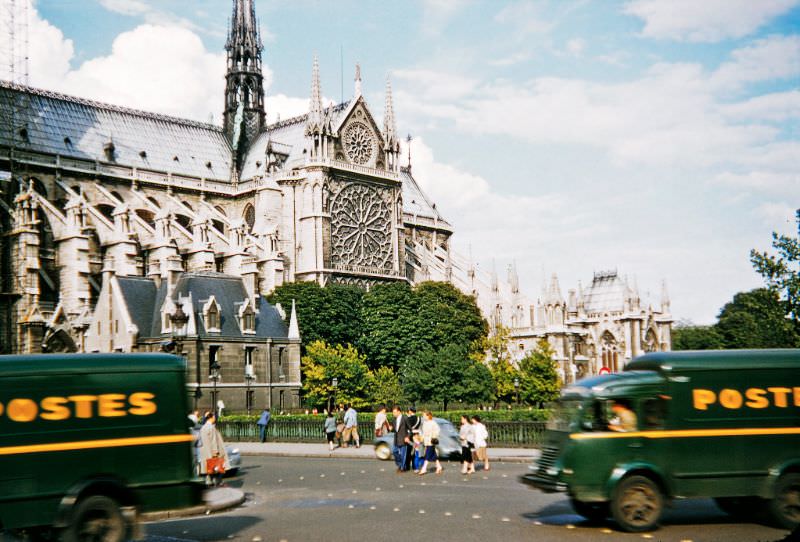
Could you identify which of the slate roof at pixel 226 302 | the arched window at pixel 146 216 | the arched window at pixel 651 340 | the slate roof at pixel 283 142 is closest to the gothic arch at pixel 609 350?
the arched window at pixel 651 340

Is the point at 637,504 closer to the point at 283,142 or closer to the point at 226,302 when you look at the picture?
the point at 226,302

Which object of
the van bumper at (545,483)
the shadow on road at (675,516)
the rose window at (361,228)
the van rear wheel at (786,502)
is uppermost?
the rose window at (361,228)

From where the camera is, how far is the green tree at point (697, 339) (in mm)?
106688

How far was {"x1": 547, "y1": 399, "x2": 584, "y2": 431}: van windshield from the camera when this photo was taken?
14.2 m

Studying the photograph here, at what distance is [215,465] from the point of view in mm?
20453

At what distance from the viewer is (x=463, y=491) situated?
19188 mm

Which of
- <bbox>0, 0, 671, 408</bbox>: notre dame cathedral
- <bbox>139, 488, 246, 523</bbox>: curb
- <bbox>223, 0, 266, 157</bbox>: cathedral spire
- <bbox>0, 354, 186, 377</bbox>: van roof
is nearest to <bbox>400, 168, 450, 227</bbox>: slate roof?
<bbox>0, 0, 671, 408</bbox>: notre dame cathedral

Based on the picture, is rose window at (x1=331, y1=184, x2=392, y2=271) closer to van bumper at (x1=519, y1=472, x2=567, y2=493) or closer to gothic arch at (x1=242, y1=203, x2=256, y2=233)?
gothic arch at (x1=242, y1=203, x2=256, y2=233)

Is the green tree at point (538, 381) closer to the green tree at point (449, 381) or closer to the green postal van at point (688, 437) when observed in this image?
the green tree at point (449, 381)

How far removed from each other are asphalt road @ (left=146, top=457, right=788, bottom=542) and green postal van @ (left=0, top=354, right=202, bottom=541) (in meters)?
1.41

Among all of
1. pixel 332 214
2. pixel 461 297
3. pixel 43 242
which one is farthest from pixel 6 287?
pixel 461 297

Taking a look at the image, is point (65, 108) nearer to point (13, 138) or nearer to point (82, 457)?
point (13, 138)

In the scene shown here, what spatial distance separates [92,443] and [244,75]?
3113 inches

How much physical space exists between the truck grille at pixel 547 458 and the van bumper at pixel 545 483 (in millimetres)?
147
